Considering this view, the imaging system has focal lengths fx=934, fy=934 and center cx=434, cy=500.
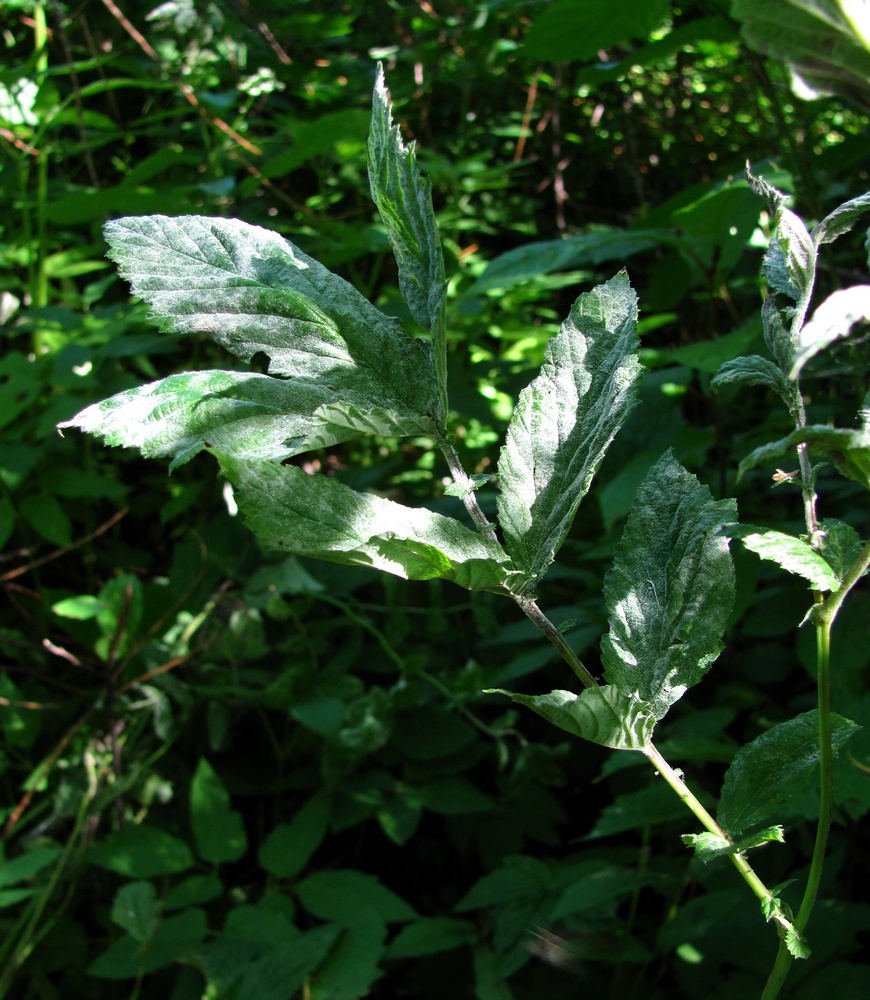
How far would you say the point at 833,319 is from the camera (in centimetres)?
30

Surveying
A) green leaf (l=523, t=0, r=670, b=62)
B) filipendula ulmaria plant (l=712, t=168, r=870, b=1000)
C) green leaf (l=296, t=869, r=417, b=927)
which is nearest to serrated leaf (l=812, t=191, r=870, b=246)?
filipendula ulmaria plant (l=712, t=168, r=870, b=1000)

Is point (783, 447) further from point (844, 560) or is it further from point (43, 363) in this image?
point (43, 363)

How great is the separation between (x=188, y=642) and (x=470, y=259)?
1.29m

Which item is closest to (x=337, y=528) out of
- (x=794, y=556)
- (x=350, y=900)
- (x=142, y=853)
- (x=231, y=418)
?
(x=231, y=418)

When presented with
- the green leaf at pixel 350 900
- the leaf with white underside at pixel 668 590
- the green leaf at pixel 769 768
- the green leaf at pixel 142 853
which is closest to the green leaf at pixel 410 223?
the leaf with white underside at pixel 668 590

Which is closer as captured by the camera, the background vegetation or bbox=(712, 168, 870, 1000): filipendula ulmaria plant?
bbox=(712, 168, 870, 1000): filipendula ulmaria plant

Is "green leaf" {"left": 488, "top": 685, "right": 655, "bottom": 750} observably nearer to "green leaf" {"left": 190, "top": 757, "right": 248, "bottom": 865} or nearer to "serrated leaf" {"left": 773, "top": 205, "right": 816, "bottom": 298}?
"serrated leaf" {"left": 773, "top": 205, "right": 816, "bottom": 298}

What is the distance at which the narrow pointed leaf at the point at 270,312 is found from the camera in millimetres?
418

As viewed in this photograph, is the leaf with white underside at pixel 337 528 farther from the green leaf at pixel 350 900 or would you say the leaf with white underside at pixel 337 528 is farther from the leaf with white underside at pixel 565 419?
the green leaf at pixel 350 900

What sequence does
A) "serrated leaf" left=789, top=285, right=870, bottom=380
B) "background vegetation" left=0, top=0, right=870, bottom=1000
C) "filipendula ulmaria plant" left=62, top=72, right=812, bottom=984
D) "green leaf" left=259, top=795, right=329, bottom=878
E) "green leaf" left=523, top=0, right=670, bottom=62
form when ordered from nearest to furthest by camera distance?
"serrated leaf" left=789, top=285, right=870, bottom=380
"filipendula ulmaria plant" left=62, top=72, right=812, bottom=984
"background vegetation" left=0, top=0, right=870, bottom=1000
"green leaf" left=259, top=795, right=329, bottom=878
"green leaf" left=523, top=0, right=670, bottom=62

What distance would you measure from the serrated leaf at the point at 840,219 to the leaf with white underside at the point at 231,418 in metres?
0.19

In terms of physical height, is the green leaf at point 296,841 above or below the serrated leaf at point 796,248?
below

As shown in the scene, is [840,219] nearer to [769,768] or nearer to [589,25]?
[769,768]

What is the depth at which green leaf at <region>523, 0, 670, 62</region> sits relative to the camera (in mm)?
1438
